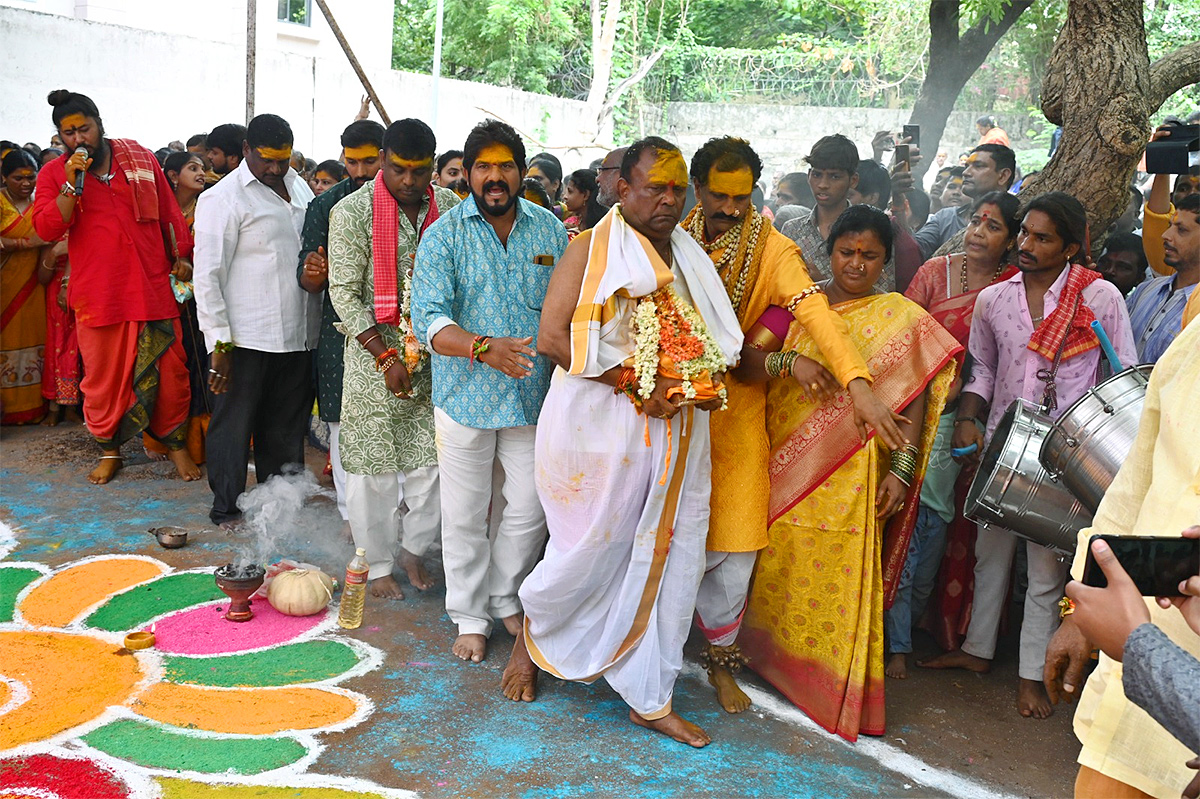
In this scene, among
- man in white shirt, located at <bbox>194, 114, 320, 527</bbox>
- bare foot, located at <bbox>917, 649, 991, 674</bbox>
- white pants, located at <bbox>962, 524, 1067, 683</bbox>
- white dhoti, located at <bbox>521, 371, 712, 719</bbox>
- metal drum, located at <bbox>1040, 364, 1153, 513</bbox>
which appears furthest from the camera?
man in white shirt, located at <bbox>194, 114, 320, 527</bbox>

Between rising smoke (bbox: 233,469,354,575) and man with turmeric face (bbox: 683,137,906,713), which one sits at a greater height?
man with turmeric face (bbox: 683,137,906,713)

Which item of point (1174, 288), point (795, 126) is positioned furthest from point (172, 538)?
point (795, 126)

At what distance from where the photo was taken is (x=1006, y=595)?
4621mm

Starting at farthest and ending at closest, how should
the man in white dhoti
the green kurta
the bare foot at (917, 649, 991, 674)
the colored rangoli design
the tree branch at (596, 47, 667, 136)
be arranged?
the tree branch at (596, 47, 667, 136) < the green kurta < the bare foot at (917, 649, 991, 674) < the man in white dhoti < the colored rangoli design

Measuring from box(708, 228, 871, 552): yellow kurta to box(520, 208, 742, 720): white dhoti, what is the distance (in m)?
0.17

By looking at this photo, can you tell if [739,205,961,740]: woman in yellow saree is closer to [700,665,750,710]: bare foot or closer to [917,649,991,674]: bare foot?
[700,665,750,710]: bare foot

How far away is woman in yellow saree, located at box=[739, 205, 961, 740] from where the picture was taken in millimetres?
3930

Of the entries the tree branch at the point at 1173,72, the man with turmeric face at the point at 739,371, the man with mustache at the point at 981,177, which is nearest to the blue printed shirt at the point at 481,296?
the man with turmeric face at the point at 739,371

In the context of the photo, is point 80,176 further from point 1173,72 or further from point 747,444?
point 1173,72

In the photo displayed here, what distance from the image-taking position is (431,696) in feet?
13.4

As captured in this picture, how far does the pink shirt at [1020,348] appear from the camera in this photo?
13.9 ft

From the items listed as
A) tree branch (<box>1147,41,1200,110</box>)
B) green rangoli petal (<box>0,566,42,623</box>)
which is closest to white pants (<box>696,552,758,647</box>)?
green rangoli petal (<box>0,566,42,623</box>)

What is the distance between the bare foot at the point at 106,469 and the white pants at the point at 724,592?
4.40m

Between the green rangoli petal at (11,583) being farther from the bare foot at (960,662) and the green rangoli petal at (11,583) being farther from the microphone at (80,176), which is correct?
the bare foot at (960,662)
